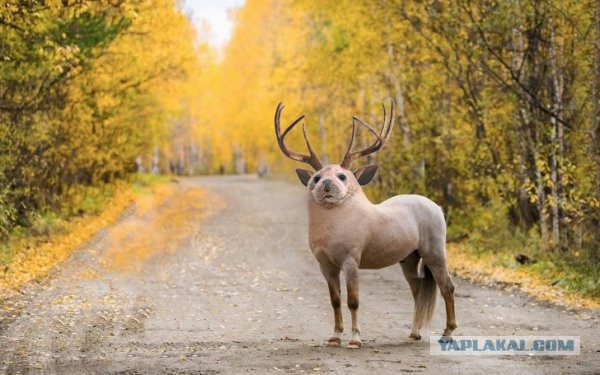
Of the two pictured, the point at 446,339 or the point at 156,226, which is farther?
the point at 156,226

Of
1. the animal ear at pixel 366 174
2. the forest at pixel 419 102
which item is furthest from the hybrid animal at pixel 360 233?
the forest at pixel 419 102

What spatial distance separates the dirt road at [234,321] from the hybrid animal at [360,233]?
52 cm

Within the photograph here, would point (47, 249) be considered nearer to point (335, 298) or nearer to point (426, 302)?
point (335, 298)

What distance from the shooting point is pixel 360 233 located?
8.64 m

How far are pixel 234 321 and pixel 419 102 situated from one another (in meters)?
10.6

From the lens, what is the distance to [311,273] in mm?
15750

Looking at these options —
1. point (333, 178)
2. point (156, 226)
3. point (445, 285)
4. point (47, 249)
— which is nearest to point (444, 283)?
point (445, 285)

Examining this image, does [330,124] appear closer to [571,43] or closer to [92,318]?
[571,43]

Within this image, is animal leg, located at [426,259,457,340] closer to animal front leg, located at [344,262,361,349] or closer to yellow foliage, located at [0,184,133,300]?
animal front leg, located at [344,262,361,349]

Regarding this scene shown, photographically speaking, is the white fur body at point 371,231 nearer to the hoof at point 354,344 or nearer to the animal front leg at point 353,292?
the animal front leg at point 353,292

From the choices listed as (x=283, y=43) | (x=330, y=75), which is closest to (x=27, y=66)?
(x=330, y=75)

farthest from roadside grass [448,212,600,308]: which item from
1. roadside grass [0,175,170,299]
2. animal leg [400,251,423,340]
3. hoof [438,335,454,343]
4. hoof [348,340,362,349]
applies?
roadside grass [0,175,170,299]

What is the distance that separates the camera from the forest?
1449cm

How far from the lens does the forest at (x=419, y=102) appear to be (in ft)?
47.5
